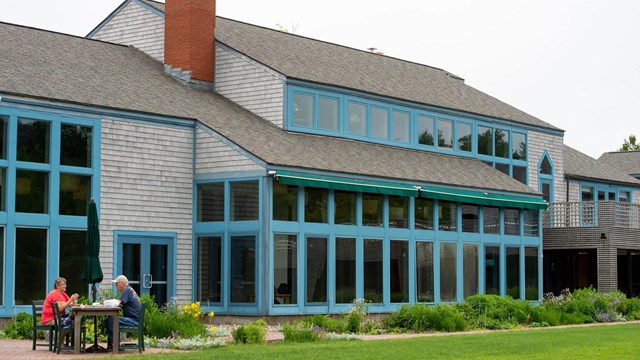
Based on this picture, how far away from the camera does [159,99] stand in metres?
33.2

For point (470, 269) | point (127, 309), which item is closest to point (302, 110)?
point (470, 269)

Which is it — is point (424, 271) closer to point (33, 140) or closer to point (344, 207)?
point (344, 207)

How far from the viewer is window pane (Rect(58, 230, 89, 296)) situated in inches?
1148

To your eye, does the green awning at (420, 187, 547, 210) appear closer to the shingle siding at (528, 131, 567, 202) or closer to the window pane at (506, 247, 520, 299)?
the window pane at (506, 247, 520, 299)

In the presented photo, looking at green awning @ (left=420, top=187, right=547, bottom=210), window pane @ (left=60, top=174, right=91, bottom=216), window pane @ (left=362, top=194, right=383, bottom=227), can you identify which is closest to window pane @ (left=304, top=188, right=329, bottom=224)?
window pane @ (left=362, top=194, right=383, bottom=227)

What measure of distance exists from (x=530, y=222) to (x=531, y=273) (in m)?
1.73

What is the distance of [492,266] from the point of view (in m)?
38.2

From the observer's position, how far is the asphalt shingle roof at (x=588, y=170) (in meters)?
49.7

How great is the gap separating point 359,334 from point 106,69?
11.6m

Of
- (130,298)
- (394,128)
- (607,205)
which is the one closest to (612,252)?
(607,205)

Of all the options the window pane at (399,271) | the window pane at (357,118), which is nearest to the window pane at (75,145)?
the window pane at (399,271)

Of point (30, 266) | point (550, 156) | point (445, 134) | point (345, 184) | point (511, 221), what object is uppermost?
point (445, 134)

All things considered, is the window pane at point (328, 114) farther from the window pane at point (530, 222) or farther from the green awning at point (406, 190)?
the window pane at point (530, 222)

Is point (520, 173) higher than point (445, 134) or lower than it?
lower
